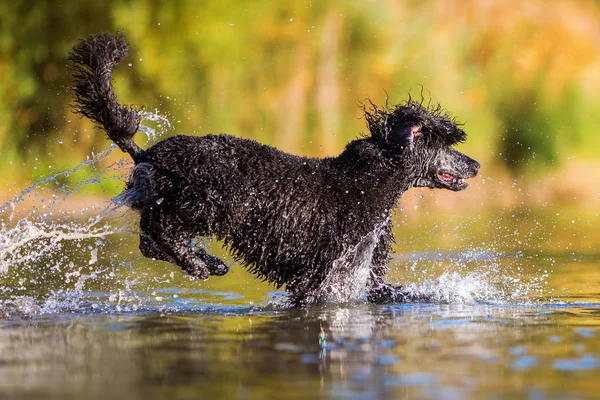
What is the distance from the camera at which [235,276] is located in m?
10.5

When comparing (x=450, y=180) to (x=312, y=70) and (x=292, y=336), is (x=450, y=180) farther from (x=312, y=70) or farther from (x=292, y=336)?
(x=312, y=70)

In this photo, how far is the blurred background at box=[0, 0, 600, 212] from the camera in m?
19.0

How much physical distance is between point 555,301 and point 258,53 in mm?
13298

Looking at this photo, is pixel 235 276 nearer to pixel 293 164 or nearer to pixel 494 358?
pixel 293 164

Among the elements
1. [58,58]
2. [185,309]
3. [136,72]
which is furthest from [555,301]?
[58,58]

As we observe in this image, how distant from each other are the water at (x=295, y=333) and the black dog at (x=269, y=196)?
0.82 feet

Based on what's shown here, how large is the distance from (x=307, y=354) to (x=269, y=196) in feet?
7.70

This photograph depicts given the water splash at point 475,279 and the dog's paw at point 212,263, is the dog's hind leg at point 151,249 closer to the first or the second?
the dog's paw at point 212,263

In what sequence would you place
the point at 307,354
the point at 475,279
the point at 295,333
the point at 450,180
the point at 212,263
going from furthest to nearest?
Answer: the point at 475,279 → the point at 450,180 → the point at 212,263 → the point at 295,333 → the point at 307,354

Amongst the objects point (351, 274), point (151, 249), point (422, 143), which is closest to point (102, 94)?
point (151, 249)

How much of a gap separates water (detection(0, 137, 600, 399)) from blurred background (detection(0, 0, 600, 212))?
24.9 ft

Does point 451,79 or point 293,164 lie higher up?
point 451,79

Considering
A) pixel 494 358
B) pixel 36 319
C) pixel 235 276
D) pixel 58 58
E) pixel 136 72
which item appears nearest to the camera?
pixel 494 358

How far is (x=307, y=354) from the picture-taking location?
18.8ft
